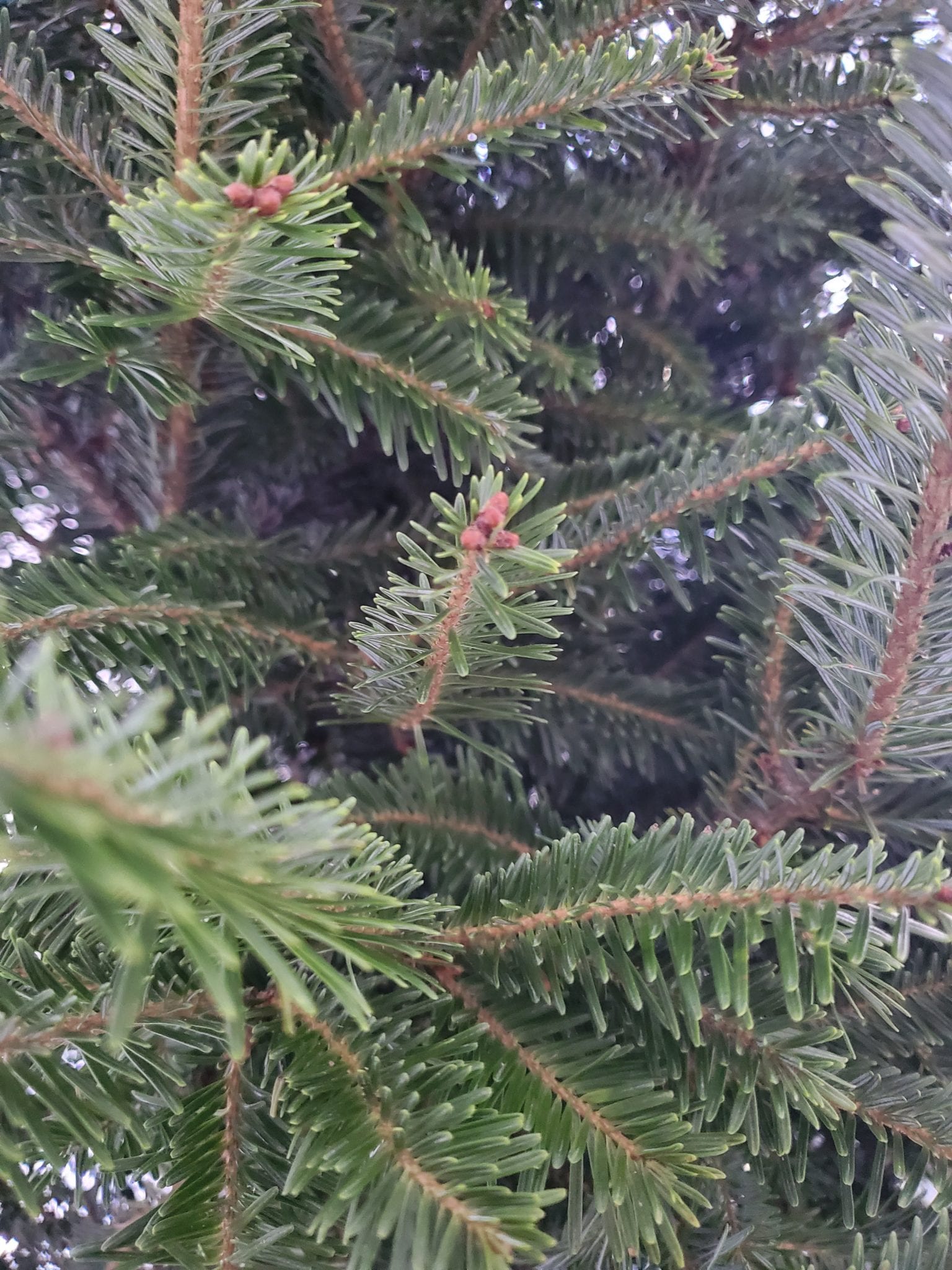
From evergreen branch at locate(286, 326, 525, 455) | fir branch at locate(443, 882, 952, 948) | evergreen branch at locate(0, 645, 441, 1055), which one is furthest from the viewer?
evergreen branch at locate(286, 326, 525, 455)

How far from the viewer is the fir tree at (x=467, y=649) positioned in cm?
22

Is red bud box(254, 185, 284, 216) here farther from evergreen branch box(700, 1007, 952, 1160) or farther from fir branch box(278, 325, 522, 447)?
evergreen branch box(700, 1007, 952, 1160)

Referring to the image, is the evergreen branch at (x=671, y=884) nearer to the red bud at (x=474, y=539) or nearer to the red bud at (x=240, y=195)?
the red bud at (x=474, y=539)

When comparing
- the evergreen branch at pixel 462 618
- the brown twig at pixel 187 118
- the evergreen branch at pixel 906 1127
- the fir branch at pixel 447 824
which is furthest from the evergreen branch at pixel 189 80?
the evergreen branch at pixel 906 1127

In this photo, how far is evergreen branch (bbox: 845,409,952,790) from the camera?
0.87 ft

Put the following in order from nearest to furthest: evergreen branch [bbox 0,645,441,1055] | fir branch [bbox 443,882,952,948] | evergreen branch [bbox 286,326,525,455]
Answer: evergreen branch [bbox 0,645,441,1055], fir branch [bbox 443,882,952,948], evergreen branch [bbox 286,326,525,455]

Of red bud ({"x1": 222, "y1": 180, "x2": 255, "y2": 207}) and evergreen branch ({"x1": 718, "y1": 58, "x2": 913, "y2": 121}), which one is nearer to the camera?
red bud ({"x1": 222, "y1": 180, "x2": 255, "y2": 207})

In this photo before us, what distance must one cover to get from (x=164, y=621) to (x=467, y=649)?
128 millimetres

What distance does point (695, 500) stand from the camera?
0.36 meters

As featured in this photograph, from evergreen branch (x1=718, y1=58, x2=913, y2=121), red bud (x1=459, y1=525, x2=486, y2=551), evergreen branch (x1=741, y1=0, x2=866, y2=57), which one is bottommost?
red bud (x1=459, y1=525, x2=486, y2=551)

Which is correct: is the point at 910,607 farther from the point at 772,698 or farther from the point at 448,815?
the point at 448,815

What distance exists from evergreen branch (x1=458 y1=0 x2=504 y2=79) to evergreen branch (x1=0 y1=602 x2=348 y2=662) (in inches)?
11.0

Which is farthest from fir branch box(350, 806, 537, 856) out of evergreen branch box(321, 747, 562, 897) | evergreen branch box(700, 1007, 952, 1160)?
evergreen branch box(700, 1007, 952, 1160)

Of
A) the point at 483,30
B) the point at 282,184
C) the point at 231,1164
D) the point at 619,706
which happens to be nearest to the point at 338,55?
the point at 483,30
